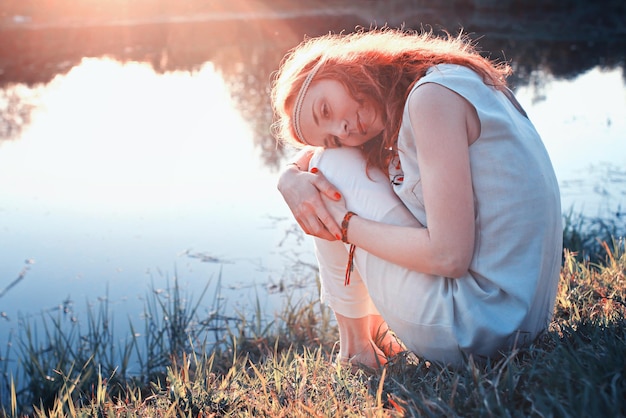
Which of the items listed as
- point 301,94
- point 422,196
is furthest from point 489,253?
point 301,94

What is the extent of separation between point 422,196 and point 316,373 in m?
0.56

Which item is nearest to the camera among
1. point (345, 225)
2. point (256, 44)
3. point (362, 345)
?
point (345, 225)

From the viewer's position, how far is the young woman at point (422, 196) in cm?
158

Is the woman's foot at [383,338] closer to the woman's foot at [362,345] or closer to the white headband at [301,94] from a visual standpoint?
the woman's foot at [362,345]

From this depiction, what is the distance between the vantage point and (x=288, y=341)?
2.83 metres

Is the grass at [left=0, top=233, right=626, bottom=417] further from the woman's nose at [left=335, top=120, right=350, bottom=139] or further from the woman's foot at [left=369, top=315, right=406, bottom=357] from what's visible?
the woman's nose at [left=335, top=120, right=350, bottom=139]

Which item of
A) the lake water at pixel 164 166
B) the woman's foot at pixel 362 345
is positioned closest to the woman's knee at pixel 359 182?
the woman's foot at pixel 362 345

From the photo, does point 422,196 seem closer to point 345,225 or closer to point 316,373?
point 345,225

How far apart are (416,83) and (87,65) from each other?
302 inches

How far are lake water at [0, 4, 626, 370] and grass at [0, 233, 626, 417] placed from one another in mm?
248

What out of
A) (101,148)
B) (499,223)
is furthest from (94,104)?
(499,223)

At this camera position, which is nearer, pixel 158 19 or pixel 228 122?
pixel 228 122

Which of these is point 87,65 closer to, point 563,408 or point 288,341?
point 288,341

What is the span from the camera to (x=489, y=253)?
165 centimetres
